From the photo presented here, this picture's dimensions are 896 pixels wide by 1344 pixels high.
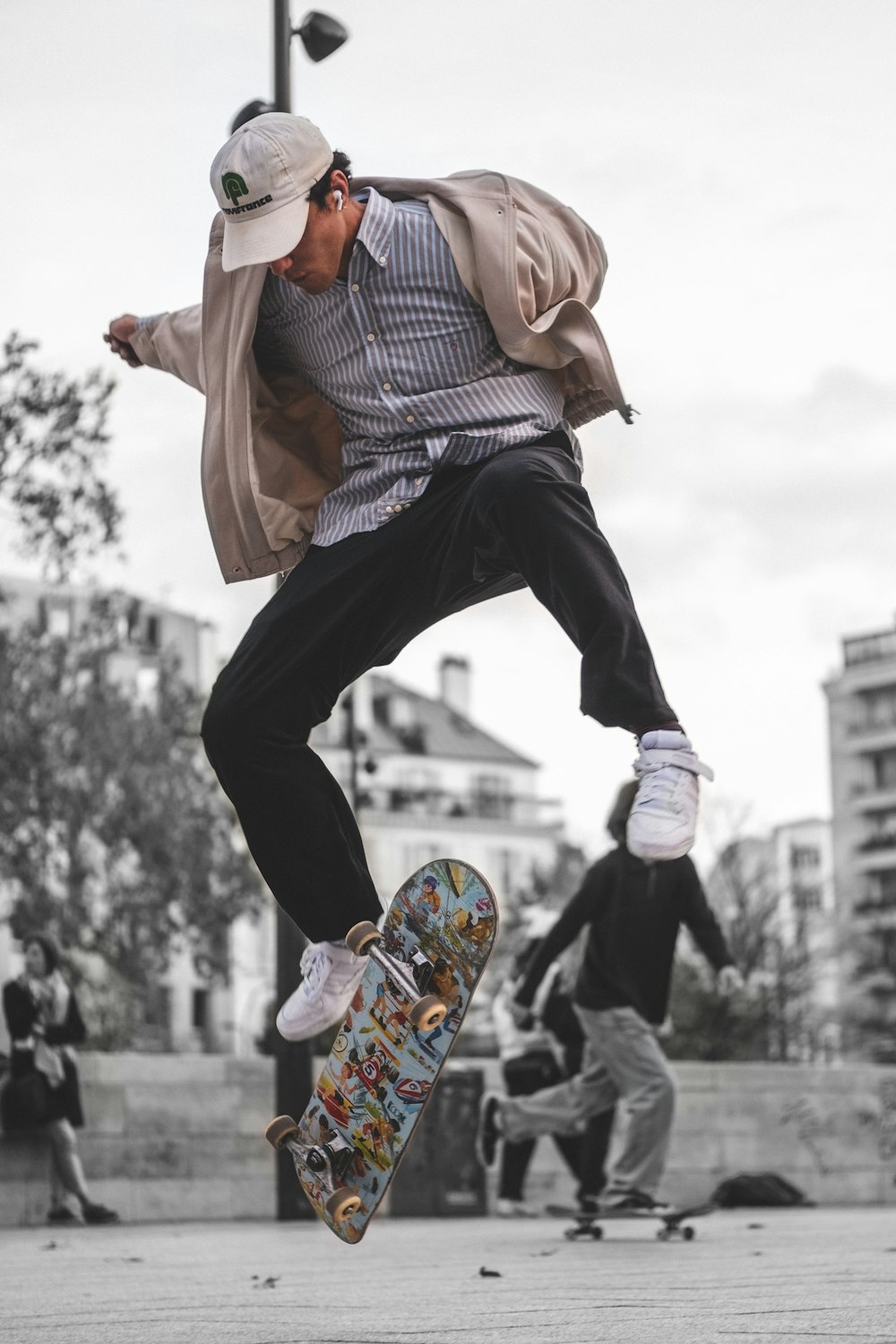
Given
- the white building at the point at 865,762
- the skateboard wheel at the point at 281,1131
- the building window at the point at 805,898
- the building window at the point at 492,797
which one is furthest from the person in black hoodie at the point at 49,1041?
the white building at the point at 865,762

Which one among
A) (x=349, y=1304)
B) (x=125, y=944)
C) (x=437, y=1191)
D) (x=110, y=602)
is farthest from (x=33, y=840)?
(x=349, y=1304)

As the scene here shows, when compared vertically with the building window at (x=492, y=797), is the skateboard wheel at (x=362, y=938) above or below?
below

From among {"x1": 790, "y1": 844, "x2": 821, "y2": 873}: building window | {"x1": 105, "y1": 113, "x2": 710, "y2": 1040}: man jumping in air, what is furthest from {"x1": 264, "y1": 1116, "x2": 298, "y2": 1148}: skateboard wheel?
{"x1": 790, "y1": 844, "x2": 821, "y2": 873}: building window

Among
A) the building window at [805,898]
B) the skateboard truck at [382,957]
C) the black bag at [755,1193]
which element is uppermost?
the building window at [805,898]

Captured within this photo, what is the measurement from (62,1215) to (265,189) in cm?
920

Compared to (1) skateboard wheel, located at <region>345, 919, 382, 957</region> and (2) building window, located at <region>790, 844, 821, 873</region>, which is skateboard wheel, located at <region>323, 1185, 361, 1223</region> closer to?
(1) skateboard wheel, located at <region>345, 919, 382, 957</region>

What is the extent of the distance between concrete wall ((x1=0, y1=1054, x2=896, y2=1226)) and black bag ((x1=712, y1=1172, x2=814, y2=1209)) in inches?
33.3

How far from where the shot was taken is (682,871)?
9906mm

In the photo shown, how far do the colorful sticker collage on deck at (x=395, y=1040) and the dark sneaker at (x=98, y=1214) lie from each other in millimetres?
7956

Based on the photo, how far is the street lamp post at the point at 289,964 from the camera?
11.8m

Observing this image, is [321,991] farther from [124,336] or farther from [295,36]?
[295,36]

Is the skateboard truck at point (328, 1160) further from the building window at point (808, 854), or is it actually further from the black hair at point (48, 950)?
the building window at point (808, 854)

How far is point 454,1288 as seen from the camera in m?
5.67

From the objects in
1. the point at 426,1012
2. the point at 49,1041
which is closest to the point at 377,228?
the point at 426,1012
